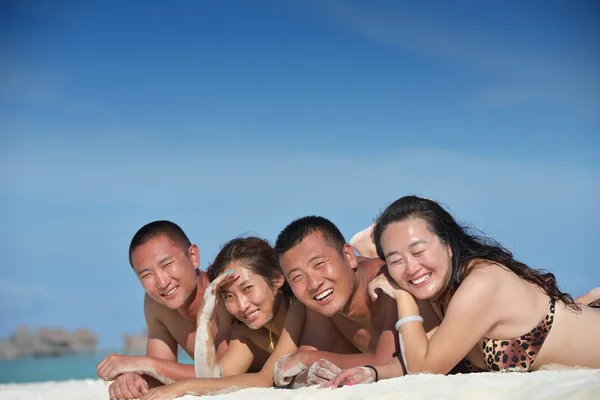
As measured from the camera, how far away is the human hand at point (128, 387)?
21.7 feet

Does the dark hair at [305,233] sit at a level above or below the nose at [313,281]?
above

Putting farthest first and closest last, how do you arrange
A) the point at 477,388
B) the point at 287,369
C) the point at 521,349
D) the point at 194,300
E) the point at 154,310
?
1. the point at 154,310
2. the point at 194,300
3. the point at 287,369
4. the point at 521,349
5. the point at 477,388

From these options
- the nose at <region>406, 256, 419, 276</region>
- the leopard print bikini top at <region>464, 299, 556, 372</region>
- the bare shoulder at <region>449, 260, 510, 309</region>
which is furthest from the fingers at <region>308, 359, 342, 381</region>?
the leopard print bikini top at <region>464, 299, 556, 372</region>

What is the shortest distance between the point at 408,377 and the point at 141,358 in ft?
10.4

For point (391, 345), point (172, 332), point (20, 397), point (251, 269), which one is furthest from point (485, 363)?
point (20, 397)

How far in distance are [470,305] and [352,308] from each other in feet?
5.22

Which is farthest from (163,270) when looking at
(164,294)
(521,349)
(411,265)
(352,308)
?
(521,349)

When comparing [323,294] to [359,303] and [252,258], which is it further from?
[252,258]

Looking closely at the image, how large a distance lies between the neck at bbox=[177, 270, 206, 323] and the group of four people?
2cm

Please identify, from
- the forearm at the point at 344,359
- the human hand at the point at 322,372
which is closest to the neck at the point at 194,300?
the forearm at the point at 344,359

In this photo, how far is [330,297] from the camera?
614cm

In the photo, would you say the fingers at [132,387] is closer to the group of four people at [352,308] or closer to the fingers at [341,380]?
the group of four people at [352,308]

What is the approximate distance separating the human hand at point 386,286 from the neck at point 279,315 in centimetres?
136

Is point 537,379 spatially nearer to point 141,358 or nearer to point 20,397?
point 141,358
